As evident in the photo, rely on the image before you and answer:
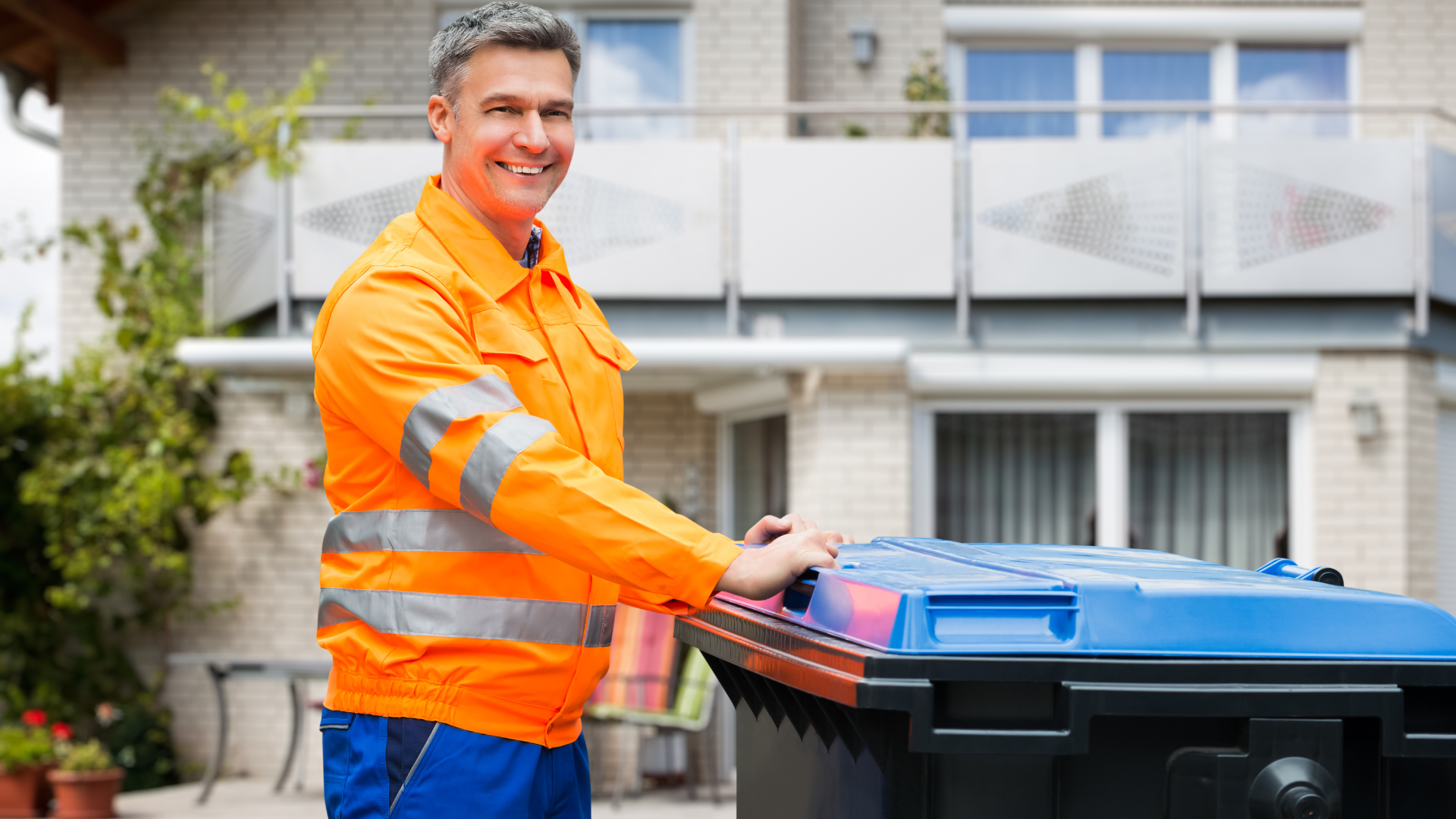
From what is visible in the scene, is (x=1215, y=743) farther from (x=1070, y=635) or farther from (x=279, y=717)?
(x=279, y=717)

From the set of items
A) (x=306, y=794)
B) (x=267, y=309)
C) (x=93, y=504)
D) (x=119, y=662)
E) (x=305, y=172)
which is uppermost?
(x=305, y=172)

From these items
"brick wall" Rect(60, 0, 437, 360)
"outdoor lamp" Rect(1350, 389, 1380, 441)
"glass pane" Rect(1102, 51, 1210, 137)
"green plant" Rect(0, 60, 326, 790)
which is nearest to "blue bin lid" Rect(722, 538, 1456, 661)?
"outdoor lamp" Rect(1350, 389, 1380, 441)

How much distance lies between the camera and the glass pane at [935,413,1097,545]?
7.64 m

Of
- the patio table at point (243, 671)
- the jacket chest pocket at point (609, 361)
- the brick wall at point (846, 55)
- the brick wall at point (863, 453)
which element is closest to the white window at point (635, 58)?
the brick wall at point (846, 55)

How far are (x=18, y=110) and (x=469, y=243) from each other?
382 inches

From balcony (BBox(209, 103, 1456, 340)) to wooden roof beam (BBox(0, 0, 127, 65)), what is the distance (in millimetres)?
2768

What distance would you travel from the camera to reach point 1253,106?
736 cm

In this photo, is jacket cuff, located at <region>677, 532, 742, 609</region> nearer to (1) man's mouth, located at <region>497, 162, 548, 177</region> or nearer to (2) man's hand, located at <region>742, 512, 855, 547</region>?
(2) man's hand, located at <region>742, 512, 855, 547</region>

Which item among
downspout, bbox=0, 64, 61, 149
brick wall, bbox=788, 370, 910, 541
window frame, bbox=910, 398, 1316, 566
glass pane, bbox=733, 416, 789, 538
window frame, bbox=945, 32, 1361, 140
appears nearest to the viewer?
brick wall, bbox=788, 370, 910, 541

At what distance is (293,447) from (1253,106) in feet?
21.0

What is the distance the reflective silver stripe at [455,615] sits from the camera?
174 centimetres

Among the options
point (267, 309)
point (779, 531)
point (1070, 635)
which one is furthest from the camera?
point (267, 309)

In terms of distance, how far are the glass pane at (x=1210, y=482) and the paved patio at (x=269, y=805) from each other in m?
3.12

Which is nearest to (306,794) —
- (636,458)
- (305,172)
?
(636,458)
